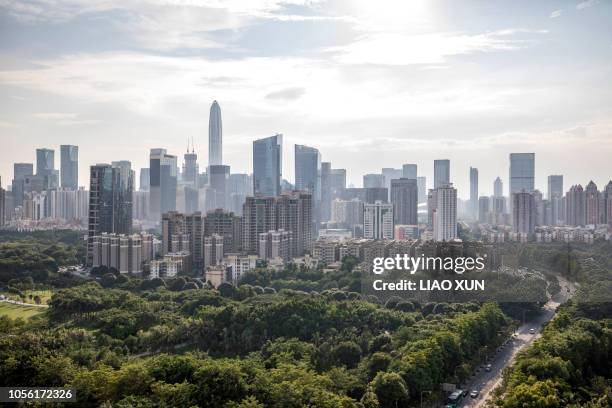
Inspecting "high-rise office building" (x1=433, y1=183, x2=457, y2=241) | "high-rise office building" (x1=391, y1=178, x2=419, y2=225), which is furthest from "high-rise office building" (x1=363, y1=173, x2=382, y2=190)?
"high-rise office building" (x1=433, y1=183, x2=457, y2=241)

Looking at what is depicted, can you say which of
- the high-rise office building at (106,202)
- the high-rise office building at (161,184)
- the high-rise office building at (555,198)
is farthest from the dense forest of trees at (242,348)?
the high-rise office building at (161,184)

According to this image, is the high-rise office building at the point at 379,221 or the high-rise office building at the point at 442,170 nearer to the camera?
the high-rise office building at the point at 379,221

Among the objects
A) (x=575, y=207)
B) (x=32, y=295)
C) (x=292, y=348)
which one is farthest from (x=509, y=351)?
Result: (x=575, y=207)

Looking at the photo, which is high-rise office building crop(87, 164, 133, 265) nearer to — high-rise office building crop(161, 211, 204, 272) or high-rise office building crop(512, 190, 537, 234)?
high-rise office building crop(161, 211, 204, 272)

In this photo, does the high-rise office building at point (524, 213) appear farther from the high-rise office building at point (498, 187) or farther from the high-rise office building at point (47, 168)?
the high-rise office building at point (47, 168)

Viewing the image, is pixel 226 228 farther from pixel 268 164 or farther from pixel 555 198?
pixel 555 198

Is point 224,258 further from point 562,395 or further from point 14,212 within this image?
point 14,212
